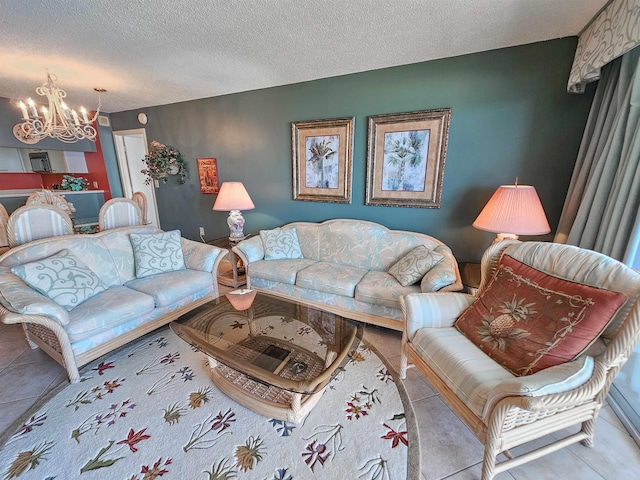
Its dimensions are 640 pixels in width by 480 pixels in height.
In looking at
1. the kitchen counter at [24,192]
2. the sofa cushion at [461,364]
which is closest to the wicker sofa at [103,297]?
the sofa cushion at [461,364]

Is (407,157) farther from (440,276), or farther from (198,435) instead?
(198,435)

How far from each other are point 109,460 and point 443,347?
1.77 m

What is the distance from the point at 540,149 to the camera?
2.18 metres

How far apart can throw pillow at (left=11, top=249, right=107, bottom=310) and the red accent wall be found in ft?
12.9

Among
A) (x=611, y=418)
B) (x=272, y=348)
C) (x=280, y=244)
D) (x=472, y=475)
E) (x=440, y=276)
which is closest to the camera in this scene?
(x=472, y=475)

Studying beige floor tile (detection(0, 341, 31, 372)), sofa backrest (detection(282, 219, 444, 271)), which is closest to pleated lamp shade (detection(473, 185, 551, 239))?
sofa backrest (detection(282, 219, 444, 271))

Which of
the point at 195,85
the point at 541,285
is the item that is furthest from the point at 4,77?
the point at 541,285

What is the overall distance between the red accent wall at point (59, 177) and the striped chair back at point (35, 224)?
3.44m

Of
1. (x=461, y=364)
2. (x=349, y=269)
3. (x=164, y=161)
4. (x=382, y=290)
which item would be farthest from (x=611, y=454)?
(x=164, y=161)

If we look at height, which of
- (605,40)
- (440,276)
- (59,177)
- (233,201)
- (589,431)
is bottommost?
(589,431)

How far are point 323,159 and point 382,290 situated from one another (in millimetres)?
1707

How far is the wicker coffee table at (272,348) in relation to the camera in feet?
4.47

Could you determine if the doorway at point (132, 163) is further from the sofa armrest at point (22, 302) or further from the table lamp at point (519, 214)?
the table lamp at point (519, 214)

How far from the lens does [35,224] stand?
2.11 m
